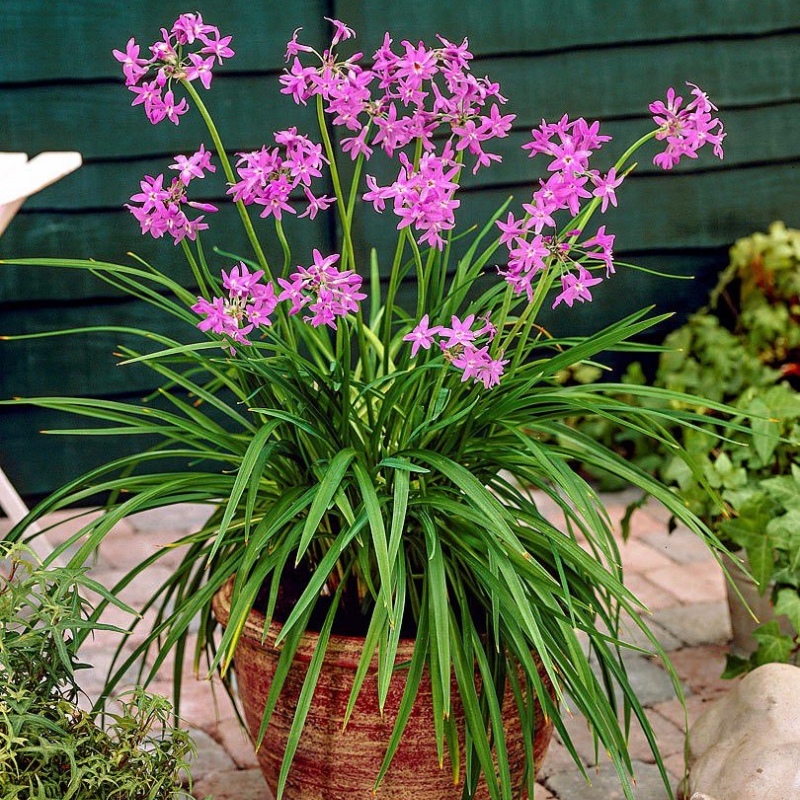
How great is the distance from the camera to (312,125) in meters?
3.22

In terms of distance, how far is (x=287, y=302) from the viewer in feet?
5.87

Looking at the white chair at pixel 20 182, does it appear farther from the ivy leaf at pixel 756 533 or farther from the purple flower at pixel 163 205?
the ivy leaf at pixel 756 533

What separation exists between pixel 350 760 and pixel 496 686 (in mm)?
236

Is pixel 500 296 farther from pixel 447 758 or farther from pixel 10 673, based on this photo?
pixel 10 673

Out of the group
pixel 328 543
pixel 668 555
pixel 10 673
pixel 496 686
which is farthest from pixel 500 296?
pixel 668 555

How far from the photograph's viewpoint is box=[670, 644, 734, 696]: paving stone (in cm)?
234

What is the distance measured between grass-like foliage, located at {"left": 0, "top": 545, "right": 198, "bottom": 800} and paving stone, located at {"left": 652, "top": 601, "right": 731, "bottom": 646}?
4.41 feet

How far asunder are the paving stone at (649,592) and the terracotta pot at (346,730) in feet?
3.46

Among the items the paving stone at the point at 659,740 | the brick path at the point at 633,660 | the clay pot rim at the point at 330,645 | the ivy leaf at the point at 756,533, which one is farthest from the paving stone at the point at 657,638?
the clay pot rim at the point at 330,645

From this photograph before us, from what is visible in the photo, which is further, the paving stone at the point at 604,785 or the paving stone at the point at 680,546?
the paving stone at the point at 680,546

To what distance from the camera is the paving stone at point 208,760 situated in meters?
2.05

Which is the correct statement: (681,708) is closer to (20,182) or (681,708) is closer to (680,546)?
(680,546)

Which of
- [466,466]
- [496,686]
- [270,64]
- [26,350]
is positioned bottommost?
[496,686]

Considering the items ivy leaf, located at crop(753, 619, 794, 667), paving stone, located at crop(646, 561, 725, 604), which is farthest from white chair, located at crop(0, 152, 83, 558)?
ivy leaf, located at crop(753, 619, 794, 667)
